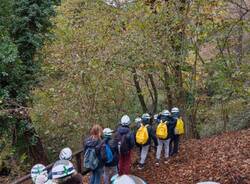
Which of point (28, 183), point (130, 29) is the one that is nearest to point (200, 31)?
point (130, 29)

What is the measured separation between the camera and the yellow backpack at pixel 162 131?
1173cm

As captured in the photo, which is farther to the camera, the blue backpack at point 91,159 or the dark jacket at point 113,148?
the dark jacket at point 113,148

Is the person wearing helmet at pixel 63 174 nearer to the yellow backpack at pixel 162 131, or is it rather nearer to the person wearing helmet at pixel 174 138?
the yellow backpack at pixel 162 131

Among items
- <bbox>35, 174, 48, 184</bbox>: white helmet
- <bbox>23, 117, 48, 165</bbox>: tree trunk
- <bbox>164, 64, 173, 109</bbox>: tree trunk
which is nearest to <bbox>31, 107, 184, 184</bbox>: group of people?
<bbox>35, 174, 48, 184</bbox>: white helmet

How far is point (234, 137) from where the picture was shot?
1414 cm

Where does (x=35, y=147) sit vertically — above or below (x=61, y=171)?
below

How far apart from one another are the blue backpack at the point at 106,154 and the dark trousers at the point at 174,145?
10.2 feet

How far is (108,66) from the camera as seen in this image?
1368 centimetres

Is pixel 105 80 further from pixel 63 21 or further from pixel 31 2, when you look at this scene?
pixel 31 2

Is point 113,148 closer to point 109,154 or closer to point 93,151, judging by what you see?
point 109,154

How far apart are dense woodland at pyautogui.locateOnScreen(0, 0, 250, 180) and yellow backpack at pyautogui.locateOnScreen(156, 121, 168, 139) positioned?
103 inches

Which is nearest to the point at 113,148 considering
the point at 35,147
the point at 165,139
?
the point at 165,139

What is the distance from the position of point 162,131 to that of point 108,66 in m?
3.02

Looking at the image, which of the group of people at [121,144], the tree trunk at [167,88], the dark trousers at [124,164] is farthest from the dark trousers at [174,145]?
the tree trunk at [167,88]
